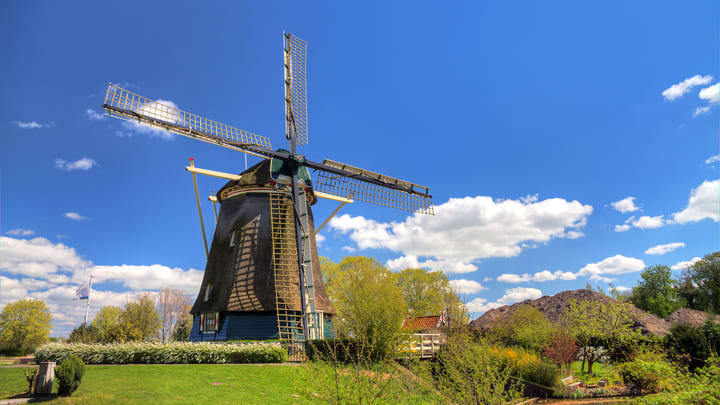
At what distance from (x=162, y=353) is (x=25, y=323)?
142 feet

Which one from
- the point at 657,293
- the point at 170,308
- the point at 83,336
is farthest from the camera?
the point at 657,293

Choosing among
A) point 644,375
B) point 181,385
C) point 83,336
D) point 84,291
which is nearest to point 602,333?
point 644,375

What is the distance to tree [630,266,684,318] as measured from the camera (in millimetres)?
50250

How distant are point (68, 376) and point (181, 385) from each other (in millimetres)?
2861

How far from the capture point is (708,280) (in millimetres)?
47312

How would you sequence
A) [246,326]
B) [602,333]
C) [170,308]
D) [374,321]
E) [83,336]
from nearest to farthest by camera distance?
1. [374,321]
2. [246,326]
3. [83,336]
4. [602,333]
5. [170,308]

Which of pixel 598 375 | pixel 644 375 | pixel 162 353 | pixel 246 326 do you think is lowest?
pixel 598 375

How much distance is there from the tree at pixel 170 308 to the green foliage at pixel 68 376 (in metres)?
35.1

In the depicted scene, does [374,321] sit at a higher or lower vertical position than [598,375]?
higher

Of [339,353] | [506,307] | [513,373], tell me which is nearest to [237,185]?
[339,353]

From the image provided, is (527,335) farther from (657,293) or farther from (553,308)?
(657,293)

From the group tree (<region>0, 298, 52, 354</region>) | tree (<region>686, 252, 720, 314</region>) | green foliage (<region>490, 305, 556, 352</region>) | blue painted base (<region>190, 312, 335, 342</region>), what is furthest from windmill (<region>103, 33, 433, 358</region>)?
tree (<region>686, 252, 720, 314</region>)

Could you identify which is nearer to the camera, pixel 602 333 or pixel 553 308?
pixel 602 333

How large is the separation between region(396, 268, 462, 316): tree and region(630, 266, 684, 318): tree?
30.9m
